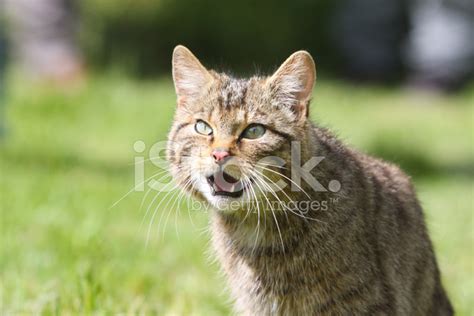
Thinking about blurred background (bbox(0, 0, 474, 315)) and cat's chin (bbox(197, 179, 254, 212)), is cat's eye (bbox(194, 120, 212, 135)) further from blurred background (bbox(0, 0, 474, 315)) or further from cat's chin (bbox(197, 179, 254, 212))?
blurred background (bbox(0, 0, 474, 315))

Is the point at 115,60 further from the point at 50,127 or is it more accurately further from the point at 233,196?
the point at 233,196

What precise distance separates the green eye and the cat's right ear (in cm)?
33

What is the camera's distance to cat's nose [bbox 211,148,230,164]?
8.87 ft

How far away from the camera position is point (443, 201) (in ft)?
19.7

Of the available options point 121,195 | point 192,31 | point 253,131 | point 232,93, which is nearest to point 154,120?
point 121,195

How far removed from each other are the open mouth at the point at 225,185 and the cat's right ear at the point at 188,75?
45 cm

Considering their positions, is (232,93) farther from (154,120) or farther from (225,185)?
(154,120)

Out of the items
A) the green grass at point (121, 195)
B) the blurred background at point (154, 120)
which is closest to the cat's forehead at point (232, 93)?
the blurred background at point (154, 120)

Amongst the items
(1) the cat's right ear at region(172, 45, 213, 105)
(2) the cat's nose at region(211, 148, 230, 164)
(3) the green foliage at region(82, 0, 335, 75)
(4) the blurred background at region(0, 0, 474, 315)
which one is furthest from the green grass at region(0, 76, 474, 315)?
(3) the green foliage at region(82, 0, 335, 75)

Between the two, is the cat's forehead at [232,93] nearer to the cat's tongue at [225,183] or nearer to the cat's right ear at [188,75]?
the cat's right ear at [188,75]

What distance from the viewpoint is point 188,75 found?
10.2 feet

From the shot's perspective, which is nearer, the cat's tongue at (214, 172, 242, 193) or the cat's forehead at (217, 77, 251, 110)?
the cat's tongue at (214, 172, 242, 193)

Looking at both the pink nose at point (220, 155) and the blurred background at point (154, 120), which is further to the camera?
the blurred background at point (154, 120)

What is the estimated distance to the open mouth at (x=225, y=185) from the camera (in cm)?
273
